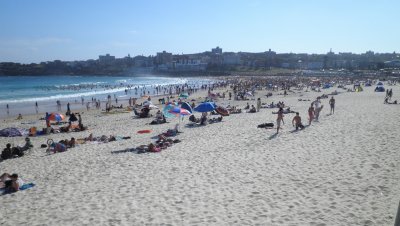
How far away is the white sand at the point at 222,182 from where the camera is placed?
5.98 metres

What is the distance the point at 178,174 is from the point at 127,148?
3919 mm

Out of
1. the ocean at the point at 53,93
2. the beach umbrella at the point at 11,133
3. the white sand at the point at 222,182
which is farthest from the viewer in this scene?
the ocean at the point at 53,93

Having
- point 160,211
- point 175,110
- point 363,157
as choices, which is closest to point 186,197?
point 160,211

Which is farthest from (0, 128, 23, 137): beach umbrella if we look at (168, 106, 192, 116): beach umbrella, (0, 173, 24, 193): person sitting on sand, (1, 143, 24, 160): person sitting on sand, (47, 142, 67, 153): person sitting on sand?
(0, 173, 24, 193): person sitting on sand

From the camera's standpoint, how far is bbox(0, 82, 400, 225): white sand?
19.6 ft

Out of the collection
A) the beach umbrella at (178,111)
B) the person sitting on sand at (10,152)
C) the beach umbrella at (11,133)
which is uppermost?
the beach umbrella at (178,111)

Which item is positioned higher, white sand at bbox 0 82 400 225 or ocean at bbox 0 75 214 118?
white sand at bbox 0 82 400 225

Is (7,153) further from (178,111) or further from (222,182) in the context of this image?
(222,182)

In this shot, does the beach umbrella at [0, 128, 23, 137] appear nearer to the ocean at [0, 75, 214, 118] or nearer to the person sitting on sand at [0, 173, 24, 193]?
the person sitting on sand at [0, 173, 24, 193]

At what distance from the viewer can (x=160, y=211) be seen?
6.25 metres

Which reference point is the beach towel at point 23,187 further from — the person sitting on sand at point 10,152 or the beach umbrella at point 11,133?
the beach umbrella at point 11,133

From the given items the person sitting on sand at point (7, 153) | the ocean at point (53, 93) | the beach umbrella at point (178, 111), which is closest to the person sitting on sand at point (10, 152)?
the person sitting on sand at point (7, 153)

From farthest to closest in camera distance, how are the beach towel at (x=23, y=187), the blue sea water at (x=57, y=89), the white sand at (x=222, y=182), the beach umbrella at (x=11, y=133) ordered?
the blue sea water at (x=57, y=89) → the beach umbrella at (x=11, y=133) → the beach towel at (x=23, y=187) → the white sand at (x=222, y=182)

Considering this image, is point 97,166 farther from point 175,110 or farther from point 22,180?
point 175,110
